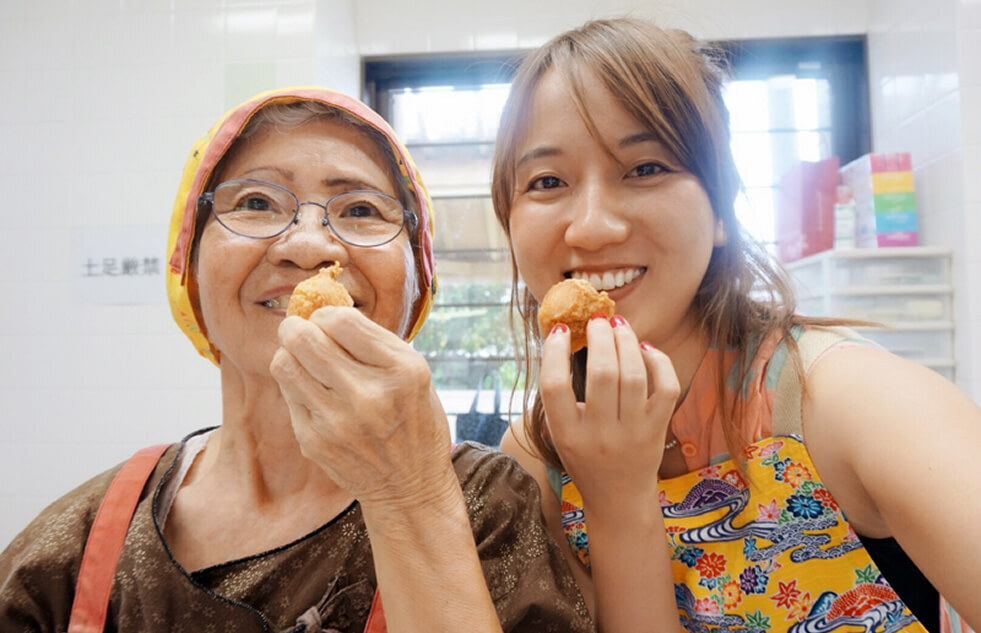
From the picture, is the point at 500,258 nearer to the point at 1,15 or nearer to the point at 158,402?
the point at 158,402

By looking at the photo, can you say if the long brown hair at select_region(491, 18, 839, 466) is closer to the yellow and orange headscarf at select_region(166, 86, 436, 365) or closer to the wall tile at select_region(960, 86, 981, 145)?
the yellow and orange headscarf at select_region(166, 86, 436, 365)

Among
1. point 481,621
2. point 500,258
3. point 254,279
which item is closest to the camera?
point 481,621

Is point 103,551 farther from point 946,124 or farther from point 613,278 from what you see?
point 946,124

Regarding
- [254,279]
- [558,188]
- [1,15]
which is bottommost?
[254,279]

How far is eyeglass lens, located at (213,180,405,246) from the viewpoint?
1062mm

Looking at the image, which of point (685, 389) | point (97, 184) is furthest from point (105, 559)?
point (97, 184)

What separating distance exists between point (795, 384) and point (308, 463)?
895 millimetres

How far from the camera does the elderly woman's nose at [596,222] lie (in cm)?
100

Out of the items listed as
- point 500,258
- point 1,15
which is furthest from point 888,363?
point 1,15

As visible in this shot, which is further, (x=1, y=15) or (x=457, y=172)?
(x=457, y=172)

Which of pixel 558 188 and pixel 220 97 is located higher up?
pixel 220 97

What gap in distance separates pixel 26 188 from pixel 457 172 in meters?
1.81

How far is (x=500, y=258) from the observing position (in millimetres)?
2926

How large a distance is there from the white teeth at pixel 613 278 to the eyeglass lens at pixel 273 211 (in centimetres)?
38
